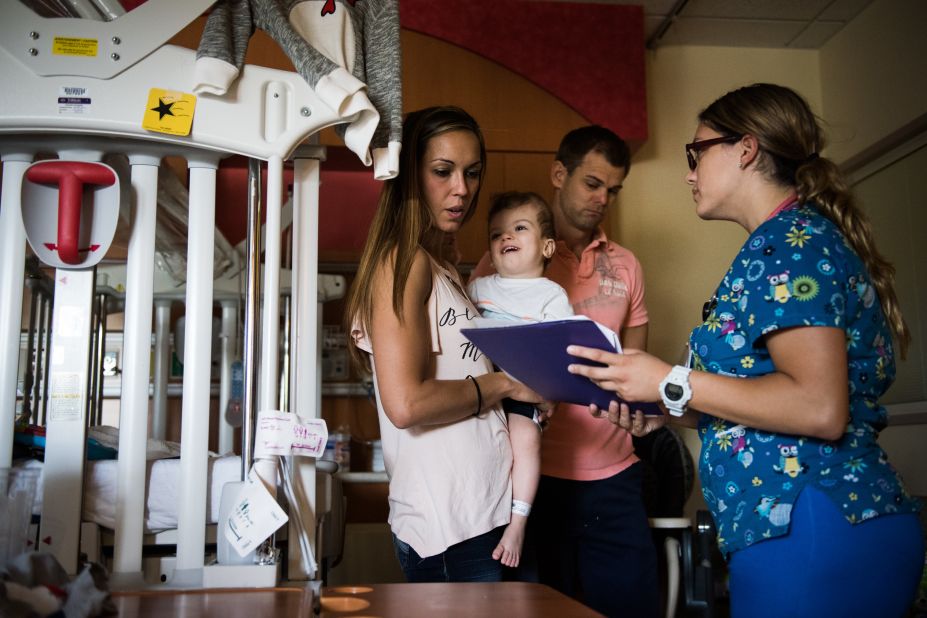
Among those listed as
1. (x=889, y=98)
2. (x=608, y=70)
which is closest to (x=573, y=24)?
(x=608, y=70)

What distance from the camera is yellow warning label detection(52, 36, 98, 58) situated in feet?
4.52

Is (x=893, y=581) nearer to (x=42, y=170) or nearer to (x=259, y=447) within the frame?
(x=259, y=447)

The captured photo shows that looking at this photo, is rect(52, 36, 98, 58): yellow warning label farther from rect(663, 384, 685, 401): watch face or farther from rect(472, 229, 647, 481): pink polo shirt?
rect(472, 229, 647, 481): pink polo shirt

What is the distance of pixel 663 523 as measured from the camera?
2441 millimetres

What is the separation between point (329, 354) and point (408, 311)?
2.31 m

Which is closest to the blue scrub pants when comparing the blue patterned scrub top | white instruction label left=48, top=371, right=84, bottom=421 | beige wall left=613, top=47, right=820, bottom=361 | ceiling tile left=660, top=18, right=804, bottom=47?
the blue patterned scrub top

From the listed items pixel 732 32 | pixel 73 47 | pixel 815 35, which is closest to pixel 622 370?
pixel 73 47

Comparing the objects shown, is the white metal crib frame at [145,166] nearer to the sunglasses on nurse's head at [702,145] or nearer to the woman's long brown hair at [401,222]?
the woman's long brown hair at [401,222]

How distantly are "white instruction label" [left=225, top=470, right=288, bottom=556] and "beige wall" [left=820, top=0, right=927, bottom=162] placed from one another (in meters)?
2.89

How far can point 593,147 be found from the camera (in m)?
2.48

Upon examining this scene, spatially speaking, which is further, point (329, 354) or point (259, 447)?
point (329, 354)

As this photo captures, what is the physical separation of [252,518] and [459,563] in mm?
419

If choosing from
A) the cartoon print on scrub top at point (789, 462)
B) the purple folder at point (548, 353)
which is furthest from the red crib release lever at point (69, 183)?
the cartoon print on scrub top at point (789, 462)

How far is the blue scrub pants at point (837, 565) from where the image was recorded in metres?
1.18
